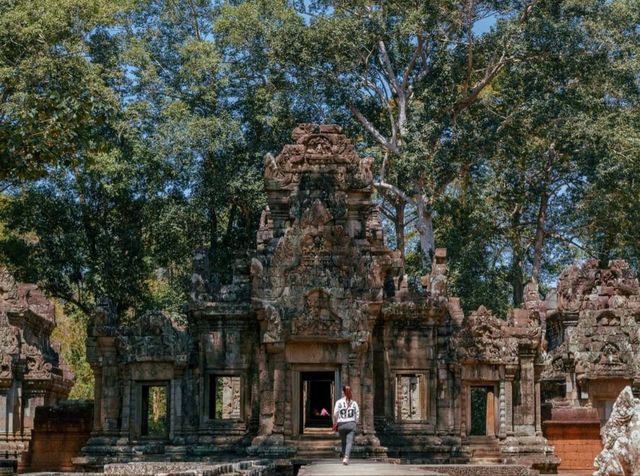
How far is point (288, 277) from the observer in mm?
22594

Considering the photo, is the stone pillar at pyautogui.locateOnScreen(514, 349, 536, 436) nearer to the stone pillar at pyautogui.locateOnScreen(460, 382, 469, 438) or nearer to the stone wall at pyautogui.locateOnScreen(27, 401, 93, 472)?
the stone pillar at pyautogui.locateOnScreen(460, 382, 469, 438)

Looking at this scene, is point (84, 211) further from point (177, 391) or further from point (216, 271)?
point (177, 391)

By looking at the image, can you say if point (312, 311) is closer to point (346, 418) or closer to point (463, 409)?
point (346, 418)

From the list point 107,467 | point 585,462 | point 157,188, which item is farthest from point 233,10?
point 107,467

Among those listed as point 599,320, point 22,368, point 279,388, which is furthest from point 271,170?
point 599,320

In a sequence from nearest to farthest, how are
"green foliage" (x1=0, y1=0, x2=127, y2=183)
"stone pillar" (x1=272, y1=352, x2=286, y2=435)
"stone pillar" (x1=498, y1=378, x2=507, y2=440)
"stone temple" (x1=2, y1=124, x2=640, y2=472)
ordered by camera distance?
"stone temple" (x1=2, y1=124, x2=640, y2=472) → "stone pillar" (x1=272, y1=352, x2=286, y2=435) → "stone pillar" (x1=498, y1=378, x2=507, y2=440) → "green foliage" (x1=0, y1=0, x2=127, y2=183)

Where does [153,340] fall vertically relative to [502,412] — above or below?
Result: above

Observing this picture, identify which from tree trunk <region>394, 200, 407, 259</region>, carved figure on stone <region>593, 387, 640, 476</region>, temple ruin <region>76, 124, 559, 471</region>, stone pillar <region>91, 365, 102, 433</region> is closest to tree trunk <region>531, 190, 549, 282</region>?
tree trunk <region>394, 200, 407, 259</region>

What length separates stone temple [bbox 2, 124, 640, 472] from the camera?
74.1 ft

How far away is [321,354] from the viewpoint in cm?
Result: 2289

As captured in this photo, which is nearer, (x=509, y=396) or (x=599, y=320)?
(x=509, y=396)

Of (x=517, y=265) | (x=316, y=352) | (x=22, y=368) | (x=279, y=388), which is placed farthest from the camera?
(x=517, y=265)

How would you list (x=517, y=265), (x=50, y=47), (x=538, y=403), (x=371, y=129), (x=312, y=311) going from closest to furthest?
(x=312, y=311), (x=538, y=403), (x=50, y=47), (x=371, y=129), (x=517, y=265)

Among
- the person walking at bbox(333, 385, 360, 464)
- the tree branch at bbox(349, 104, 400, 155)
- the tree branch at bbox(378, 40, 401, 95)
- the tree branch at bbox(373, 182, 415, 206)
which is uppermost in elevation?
the tree branch at bbox(378, 40, 401, 95)
